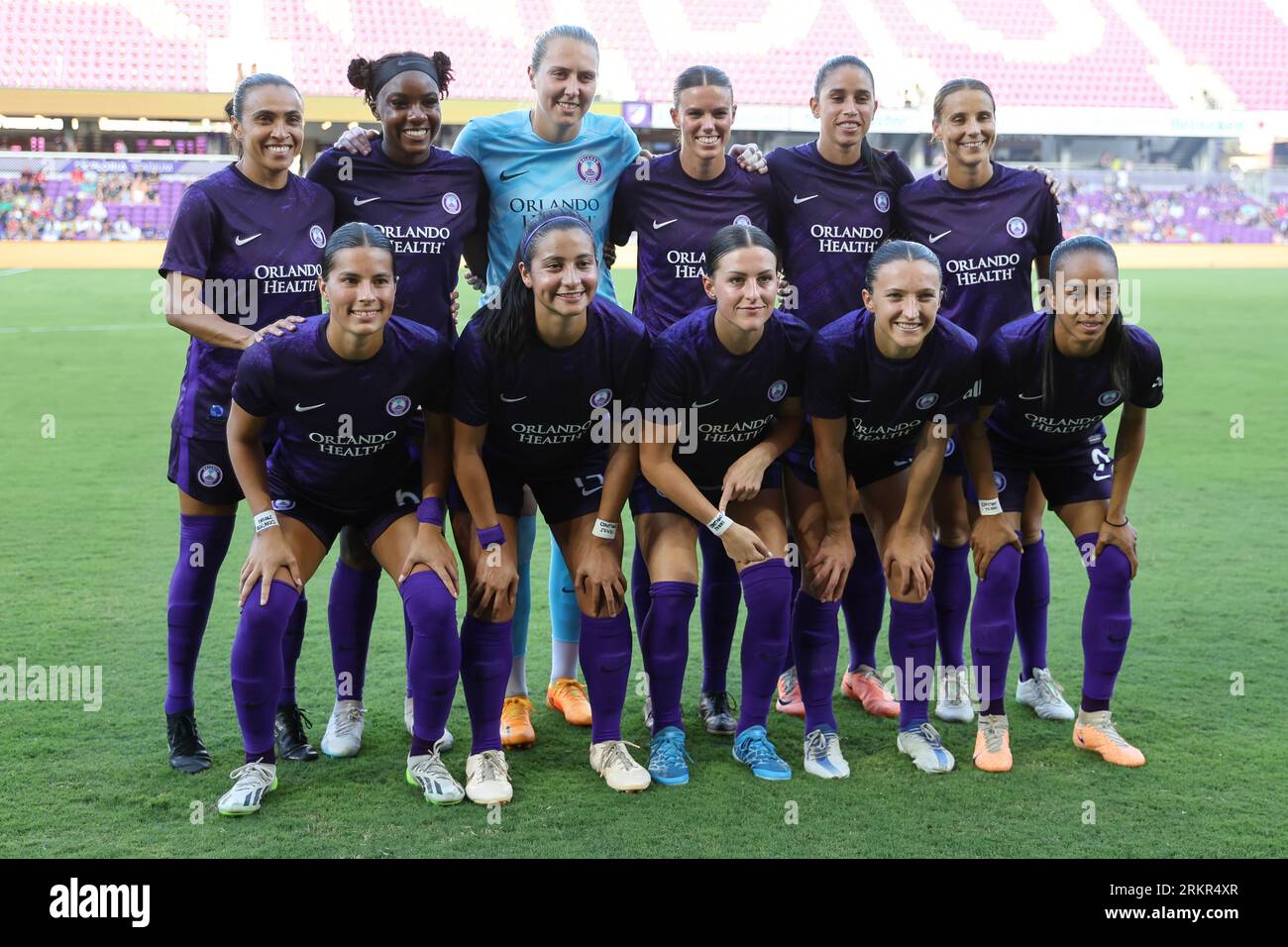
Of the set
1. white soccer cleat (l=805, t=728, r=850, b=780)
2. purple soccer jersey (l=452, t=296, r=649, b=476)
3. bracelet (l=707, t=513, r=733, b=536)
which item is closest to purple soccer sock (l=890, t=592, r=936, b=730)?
white soccer cleat (l=805, t=728, r=850, b=780)

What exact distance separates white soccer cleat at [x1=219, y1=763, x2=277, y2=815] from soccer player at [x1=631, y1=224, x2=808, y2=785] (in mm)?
1077

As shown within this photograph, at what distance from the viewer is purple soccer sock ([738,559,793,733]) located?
3727 mm

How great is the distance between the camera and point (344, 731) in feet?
13.0

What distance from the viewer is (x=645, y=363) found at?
3840 mm

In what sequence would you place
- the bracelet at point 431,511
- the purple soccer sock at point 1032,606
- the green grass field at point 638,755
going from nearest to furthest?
the green grass field at point 638,755 < the bracelet at point 431,511 < the purple soccer sock at point 1032,606

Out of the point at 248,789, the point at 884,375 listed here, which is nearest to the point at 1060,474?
the point at 884,375

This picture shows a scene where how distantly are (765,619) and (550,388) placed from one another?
904mm

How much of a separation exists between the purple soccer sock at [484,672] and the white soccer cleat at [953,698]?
1.51m

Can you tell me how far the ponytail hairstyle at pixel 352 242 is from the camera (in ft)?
11.6

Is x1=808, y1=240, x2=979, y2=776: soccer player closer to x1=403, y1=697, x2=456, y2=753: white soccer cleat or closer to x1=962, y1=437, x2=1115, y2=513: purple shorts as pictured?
x1=962, y1=437, x2=1115, y2=513: purple shorts

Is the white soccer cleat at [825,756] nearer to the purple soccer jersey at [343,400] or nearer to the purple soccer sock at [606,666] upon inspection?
the purple soccer sock at [606,666]

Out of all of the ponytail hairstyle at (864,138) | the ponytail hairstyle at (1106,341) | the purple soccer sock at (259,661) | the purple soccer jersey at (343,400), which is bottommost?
the purple soccer sock at (259,661)

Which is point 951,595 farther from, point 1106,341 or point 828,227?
point 828,227

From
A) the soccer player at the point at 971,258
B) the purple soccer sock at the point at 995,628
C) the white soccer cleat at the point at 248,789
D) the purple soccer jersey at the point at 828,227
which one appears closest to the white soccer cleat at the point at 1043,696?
the soccer player at the point at 971,258
